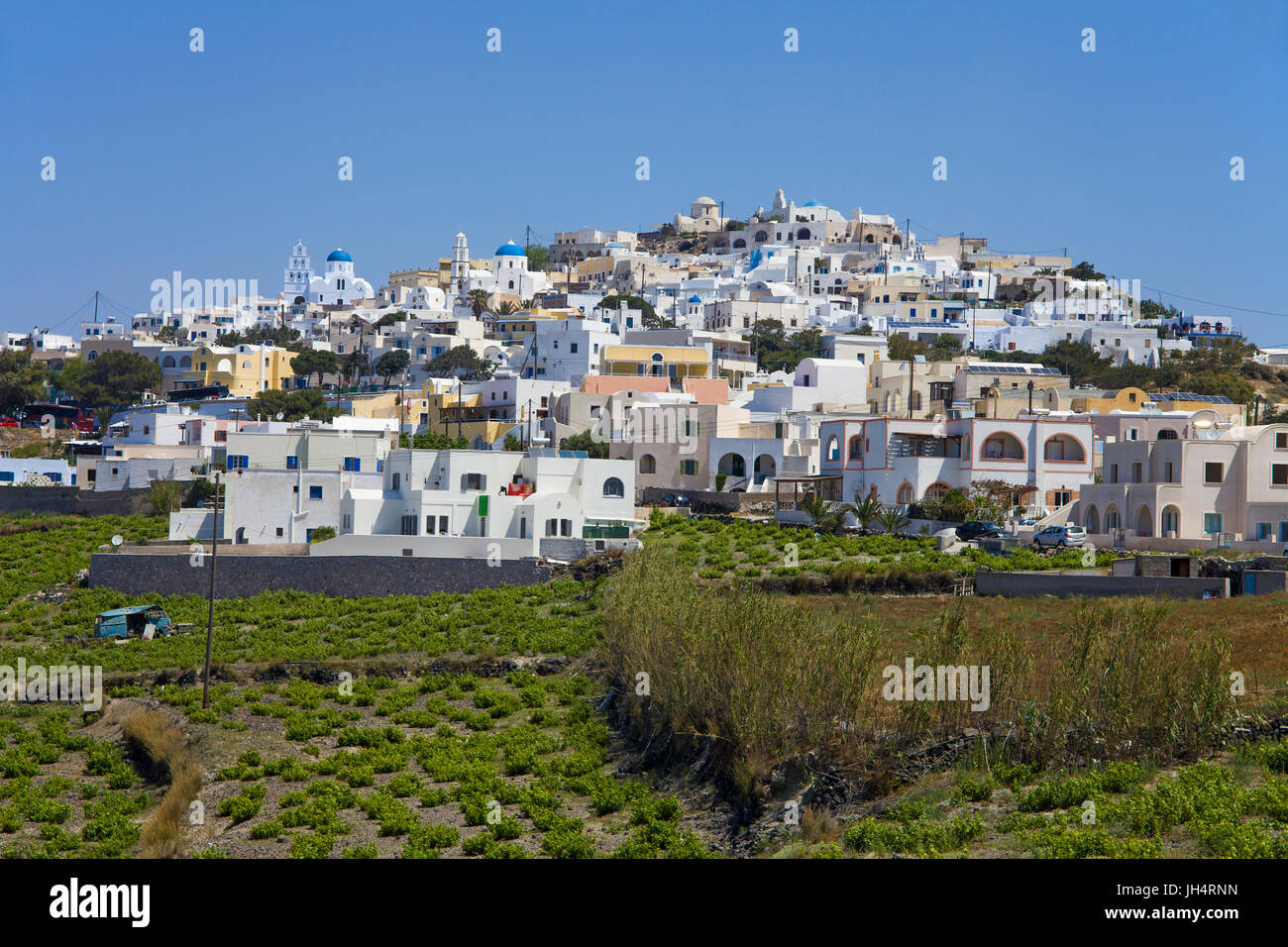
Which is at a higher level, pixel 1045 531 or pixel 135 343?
pixel 135 343

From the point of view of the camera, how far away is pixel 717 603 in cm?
2639

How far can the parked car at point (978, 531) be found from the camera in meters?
43.7

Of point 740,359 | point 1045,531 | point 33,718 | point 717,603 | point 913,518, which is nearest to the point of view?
point 717,603

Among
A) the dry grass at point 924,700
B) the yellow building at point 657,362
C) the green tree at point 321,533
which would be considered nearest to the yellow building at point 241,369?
the yellow building at point 657,362

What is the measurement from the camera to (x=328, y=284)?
532 feet

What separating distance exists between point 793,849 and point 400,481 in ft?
115

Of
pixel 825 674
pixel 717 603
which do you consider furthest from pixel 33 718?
pixel 825 674

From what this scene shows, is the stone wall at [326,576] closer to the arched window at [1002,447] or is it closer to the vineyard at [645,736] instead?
the vineyard at [645,736]

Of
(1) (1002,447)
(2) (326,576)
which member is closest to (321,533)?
(2) (326,576)

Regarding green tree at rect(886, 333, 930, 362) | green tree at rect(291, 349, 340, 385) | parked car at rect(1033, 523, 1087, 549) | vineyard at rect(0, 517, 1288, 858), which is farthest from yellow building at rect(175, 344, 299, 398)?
parked car at rect(1033, 523, 1087, 549)

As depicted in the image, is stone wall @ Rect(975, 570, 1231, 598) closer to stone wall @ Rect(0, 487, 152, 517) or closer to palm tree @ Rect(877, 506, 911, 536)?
palm tree @ Rect(877, 506, 911, 536)

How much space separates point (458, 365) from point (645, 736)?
244 feet

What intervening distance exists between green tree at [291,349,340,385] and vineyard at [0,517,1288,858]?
68.8 m
